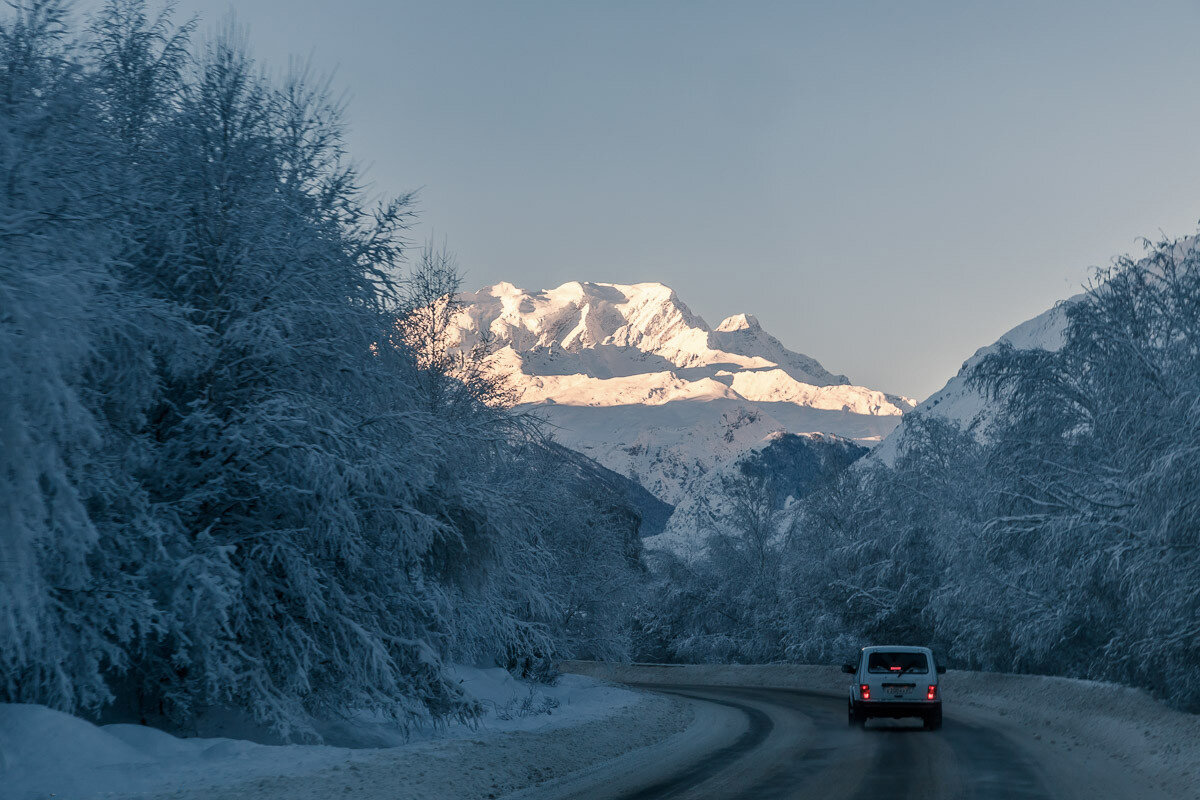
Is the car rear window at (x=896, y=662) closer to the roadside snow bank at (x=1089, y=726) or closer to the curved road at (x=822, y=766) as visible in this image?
the curved road at (x=822, y=766)

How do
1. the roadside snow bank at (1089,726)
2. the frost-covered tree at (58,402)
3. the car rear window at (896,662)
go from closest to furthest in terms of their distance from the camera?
the frost-covered tree at (58,402)
the roadside snow bank at (1089,726)
the car rear window at (896,662)

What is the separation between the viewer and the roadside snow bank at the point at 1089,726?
54.5ft

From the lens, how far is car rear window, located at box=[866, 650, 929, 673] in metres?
25.8

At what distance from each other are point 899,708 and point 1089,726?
3.77 metres

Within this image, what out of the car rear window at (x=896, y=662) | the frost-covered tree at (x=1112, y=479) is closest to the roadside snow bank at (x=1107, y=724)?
the frost-covered tree at (x=1112, y=479)

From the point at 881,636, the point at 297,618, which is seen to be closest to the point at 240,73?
the point at 297,618

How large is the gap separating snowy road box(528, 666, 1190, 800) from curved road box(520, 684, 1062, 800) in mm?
15

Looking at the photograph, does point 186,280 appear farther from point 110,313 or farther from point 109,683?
point 109,683

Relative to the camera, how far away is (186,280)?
1606cm

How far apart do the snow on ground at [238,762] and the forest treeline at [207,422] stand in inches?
23.0

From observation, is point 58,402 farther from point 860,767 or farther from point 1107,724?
point 1107,724

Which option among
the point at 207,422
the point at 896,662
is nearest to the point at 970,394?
the point at 896,662

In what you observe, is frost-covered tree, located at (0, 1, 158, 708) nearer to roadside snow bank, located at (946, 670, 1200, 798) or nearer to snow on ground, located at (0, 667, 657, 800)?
snow on ground, located at (0, 667, 657, 800)

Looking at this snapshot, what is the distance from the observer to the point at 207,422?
15250mm
